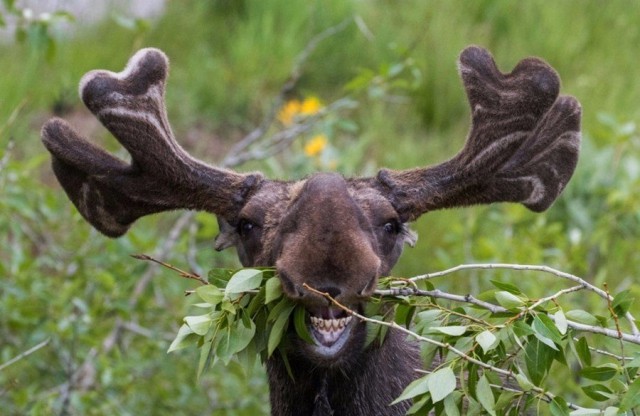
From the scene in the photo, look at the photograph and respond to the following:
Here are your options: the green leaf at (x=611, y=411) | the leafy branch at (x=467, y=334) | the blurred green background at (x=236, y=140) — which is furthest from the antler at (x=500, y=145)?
the blurred green background at (x=236, y=140)

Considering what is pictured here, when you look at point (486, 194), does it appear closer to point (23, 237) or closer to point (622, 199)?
point (622, 199)

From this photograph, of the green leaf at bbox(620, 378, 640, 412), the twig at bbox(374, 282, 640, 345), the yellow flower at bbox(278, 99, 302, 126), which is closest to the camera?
the green leaf at bbox(620, 378, 640, 412)

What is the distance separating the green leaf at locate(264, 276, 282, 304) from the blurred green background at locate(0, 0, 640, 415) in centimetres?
191

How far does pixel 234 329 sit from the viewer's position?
11.8 feet

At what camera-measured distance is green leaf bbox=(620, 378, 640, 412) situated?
3.27 meters

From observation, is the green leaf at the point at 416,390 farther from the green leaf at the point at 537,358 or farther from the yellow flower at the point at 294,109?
the yellow flower at the point at 294,109

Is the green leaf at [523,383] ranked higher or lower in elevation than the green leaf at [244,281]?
lower

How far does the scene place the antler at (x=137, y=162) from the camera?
4297 mm

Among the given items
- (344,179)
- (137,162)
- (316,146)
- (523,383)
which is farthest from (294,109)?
(523,383)

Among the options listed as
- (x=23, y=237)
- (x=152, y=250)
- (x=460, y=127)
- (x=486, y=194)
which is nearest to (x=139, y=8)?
(x=460, y=127)

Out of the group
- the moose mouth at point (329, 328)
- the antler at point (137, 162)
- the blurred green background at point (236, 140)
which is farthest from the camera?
the blurred green background at point (236, 140)

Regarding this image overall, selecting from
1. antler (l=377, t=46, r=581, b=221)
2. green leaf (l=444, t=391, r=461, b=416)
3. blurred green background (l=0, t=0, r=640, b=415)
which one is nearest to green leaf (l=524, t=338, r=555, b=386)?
green leaf (l=444, t=391, r=461, b=416)

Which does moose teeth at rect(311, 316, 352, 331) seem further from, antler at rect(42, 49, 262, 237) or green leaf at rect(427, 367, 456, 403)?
antler at rect(42, 49, 262, 237)

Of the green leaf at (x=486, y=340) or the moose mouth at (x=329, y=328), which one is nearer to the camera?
the green leaf at (x=486, y=340)
